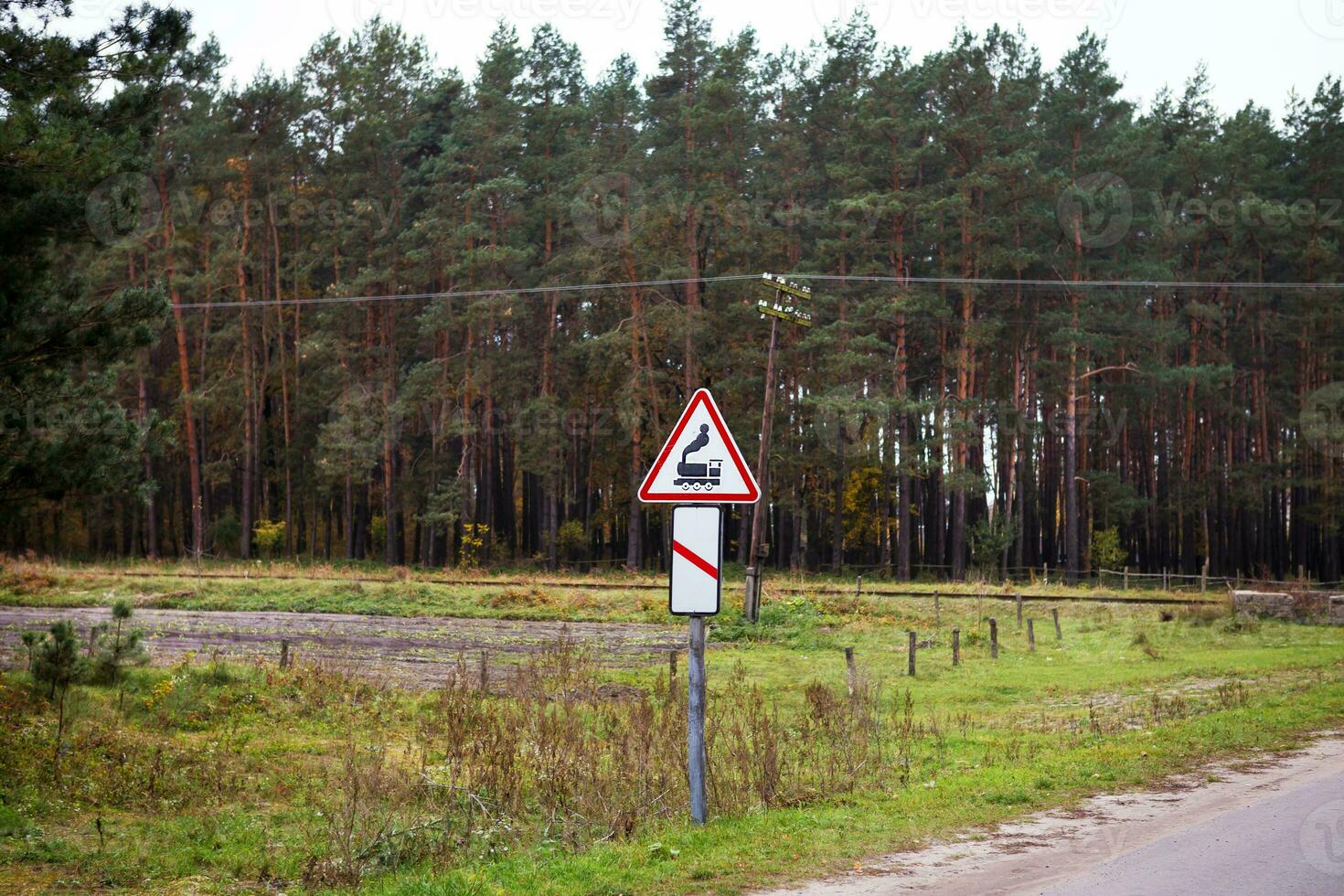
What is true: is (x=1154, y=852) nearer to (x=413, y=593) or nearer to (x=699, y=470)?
(x=699, y=470)

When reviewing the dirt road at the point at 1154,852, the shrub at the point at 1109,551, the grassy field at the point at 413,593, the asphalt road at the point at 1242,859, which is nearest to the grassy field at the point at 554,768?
the dirt road at the point at 1154,852

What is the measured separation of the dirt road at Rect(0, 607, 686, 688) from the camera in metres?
21.4

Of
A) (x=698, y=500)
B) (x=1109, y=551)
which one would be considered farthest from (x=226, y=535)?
(x=698, y=500)

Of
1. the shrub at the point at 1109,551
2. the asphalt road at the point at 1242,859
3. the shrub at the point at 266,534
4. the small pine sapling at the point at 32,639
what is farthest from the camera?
the shrub at the point at 266,534

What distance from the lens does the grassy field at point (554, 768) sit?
8.48 meters

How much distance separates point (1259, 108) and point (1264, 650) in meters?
43.5

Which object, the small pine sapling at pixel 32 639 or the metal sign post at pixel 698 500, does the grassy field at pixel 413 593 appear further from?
the metal sign post at pixel 698 500

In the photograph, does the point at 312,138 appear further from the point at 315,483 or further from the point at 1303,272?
the point at 1303,272

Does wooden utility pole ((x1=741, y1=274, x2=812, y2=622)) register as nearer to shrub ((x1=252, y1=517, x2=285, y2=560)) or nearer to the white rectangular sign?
the white rectangular sign

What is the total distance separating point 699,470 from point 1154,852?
160 inches

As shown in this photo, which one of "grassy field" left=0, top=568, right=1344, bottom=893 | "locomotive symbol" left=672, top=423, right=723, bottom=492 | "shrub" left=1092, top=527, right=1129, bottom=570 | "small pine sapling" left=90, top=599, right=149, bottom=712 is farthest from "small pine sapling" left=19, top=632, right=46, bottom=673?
"shrub" left=1092, top=527, right=1129, bottom=570

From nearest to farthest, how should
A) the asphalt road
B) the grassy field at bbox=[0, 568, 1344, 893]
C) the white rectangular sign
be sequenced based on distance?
the asphalt road
the white rectangular sign
the grassy field at bbox=[0, 568, 1344, 893]

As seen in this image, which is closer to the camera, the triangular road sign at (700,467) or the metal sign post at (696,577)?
the metal sign post at (696,577)

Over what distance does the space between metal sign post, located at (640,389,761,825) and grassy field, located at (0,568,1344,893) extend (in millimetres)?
1235
